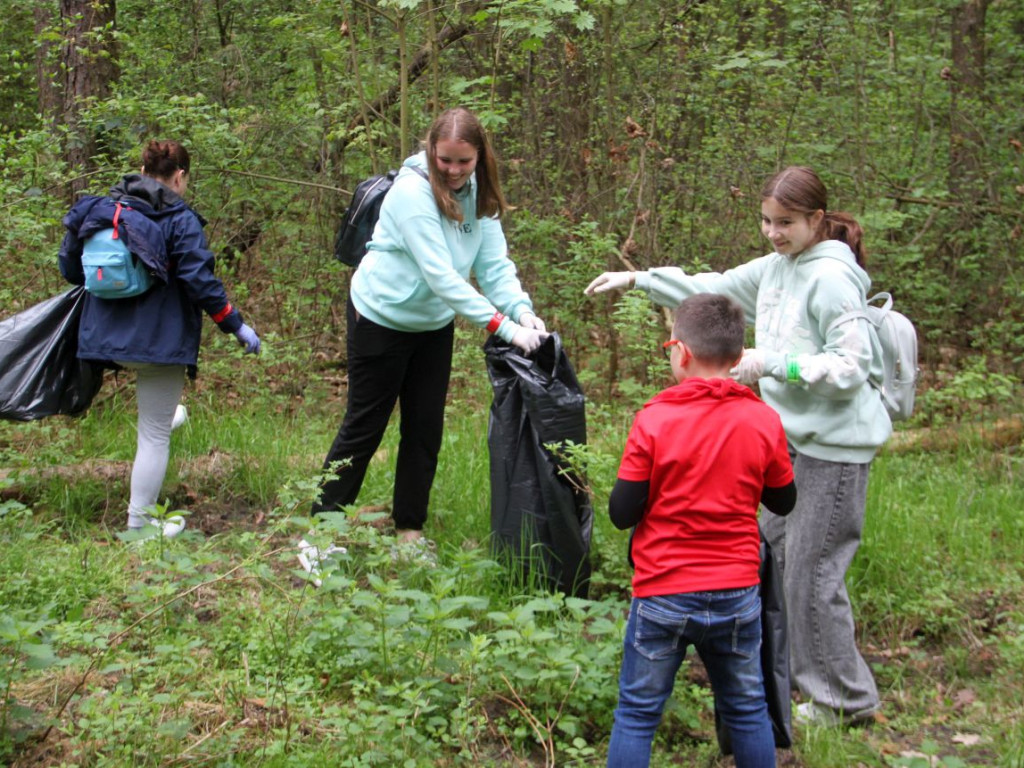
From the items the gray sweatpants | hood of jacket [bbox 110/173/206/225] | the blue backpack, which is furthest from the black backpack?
the gray sweatpants

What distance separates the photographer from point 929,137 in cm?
923

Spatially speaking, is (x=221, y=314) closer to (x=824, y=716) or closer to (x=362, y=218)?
(x=362, y=218)

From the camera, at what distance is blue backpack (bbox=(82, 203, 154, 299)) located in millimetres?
4254

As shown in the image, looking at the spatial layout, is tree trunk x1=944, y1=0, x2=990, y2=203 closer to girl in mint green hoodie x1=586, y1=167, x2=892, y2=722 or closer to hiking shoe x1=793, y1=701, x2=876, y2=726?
girl in mint green hoodie x1=586, y1=167, x2=892, y2=722

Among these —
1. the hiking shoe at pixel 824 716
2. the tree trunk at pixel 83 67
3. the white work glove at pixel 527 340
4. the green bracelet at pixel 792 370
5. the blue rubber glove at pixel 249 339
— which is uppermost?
the tree trunk at pixel 83 67

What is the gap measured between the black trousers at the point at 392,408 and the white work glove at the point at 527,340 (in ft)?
1.92

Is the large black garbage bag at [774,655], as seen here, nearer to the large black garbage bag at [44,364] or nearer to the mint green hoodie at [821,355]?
the mint green hoodie at [821,355]

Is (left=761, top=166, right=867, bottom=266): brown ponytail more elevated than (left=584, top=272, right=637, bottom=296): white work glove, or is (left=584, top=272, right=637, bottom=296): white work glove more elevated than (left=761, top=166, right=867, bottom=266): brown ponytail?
(left=761, top=166, right=867, bottom=266): brown ponytail

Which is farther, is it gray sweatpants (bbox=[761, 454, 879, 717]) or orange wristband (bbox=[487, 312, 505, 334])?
orange wristband (bbox=[487, 312, 505, 334])

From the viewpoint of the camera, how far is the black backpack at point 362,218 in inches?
170

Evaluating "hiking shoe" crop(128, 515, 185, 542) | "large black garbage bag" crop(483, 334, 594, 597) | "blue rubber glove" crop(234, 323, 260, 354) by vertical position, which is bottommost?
"hiking shoe" crop(128, 515, 185, 542)

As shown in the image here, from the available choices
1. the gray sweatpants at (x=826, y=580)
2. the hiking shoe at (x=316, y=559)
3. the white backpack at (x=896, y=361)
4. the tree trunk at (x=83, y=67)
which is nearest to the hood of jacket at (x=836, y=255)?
the white backpack at (x=896, y=361)

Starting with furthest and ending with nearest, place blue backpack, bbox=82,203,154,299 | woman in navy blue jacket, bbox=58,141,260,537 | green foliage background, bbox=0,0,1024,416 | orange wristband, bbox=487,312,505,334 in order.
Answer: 1. green foliage background, bbox=0,0,1024,416
2. woman in navy blue jacket, bbox=58,141,260,537
3. blue backpack, bbox=82,203,154,299
4. orange wristband, bbox=487,312,505,334

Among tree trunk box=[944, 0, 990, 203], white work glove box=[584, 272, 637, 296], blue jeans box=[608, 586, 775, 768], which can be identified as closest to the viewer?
blue jeans box=[608, 586, 775, 768]
